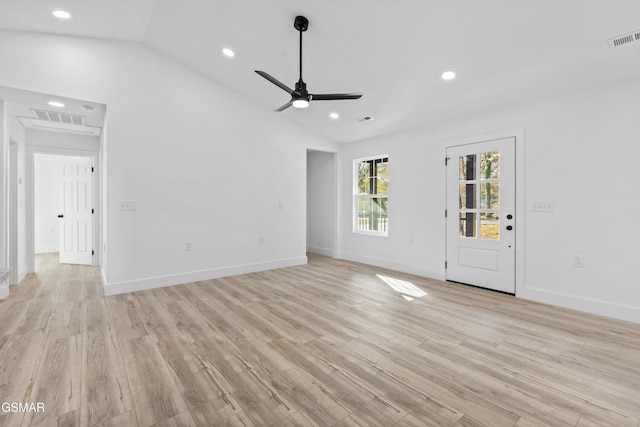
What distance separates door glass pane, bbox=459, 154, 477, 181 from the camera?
427 centimetres

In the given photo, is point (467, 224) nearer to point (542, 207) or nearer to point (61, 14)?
point (542, 207)

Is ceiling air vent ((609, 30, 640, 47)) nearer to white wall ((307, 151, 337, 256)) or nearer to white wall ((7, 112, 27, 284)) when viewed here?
white wall ((307, 151, 337, 256))

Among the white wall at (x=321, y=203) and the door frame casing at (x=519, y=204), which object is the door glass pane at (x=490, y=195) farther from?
the white wall at (x=321, y=203)

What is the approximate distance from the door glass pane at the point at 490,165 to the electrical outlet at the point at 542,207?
0.58 meters

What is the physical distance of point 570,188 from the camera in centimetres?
341

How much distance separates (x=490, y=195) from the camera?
4.08m

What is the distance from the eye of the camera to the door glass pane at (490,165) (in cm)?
402

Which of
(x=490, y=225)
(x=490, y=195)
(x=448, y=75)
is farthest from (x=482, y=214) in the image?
(x=448, y=75)

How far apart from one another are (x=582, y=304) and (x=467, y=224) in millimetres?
1552

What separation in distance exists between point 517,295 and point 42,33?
21.6 ft

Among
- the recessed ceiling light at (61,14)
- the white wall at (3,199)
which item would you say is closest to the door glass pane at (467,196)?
the recessed ceiling light at (61,14)

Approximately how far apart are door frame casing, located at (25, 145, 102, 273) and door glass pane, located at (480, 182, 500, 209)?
22.1ft

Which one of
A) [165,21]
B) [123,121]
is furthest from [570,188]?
[123,121]

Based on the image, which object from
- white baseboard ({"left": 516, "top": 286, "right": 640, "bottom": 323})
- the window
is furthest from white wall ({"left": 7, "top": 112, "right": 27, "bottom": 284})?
white baseboard ({"left": 516, "top": 286, "right": 640, "bottom": 323})
